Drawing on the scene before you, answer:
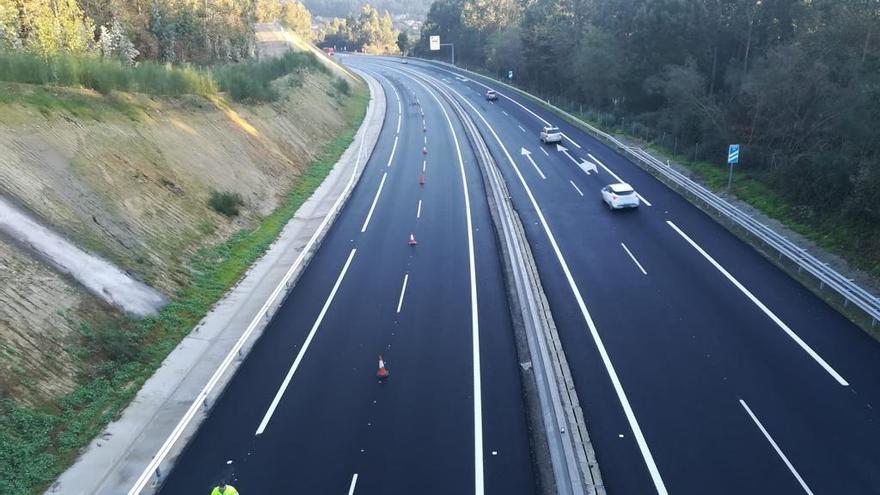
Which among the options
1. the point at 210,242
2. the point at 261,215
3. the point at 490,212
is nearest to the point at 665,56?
the point at 490,212

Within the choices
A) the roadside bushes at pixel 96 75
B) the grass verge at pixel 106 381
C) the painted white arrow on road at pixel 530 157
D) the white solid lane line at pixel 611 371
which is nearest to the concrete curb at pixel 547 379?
the white solid lane line at pixel 611 371

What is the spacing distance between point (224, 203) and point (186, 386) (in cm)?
1373

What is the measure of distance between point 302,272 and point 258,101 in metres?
24.3

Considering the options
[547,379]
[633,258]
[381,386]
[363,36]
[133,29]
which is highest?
[363,36]

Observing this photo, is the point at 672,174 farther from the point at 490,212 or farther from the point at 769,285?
the point at 769,285

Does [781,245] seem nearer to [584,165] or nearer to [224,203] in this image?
[584,165]

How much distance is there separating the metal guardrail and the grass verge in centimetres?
2070

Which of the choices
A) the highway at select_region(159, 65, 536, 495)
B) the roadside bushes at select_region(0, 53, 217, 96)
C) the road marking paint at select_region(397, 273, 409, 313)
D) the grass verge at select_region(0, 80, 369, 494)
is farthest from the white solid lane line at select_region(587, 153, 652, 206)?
the roadside bushes at select_region(0, 53, 217, 96)

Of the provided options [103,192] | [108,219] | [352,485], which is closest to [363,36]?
[103,192]

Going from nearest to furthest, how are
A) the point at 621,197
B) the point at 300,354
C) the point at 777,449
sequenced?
the point at 777,449
the point at 300,354
the point at 621,197

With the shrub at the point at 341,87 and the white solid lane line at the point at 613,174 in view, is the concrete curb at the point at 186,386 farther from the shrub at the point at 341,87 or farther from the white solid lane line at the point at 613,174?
the shrub at the point at 341,87

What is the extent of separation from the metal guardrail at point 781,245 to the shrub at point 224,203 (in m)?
22.7

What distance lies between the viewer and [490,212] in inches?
1227

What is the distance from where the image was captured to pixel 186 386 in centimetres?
1691
